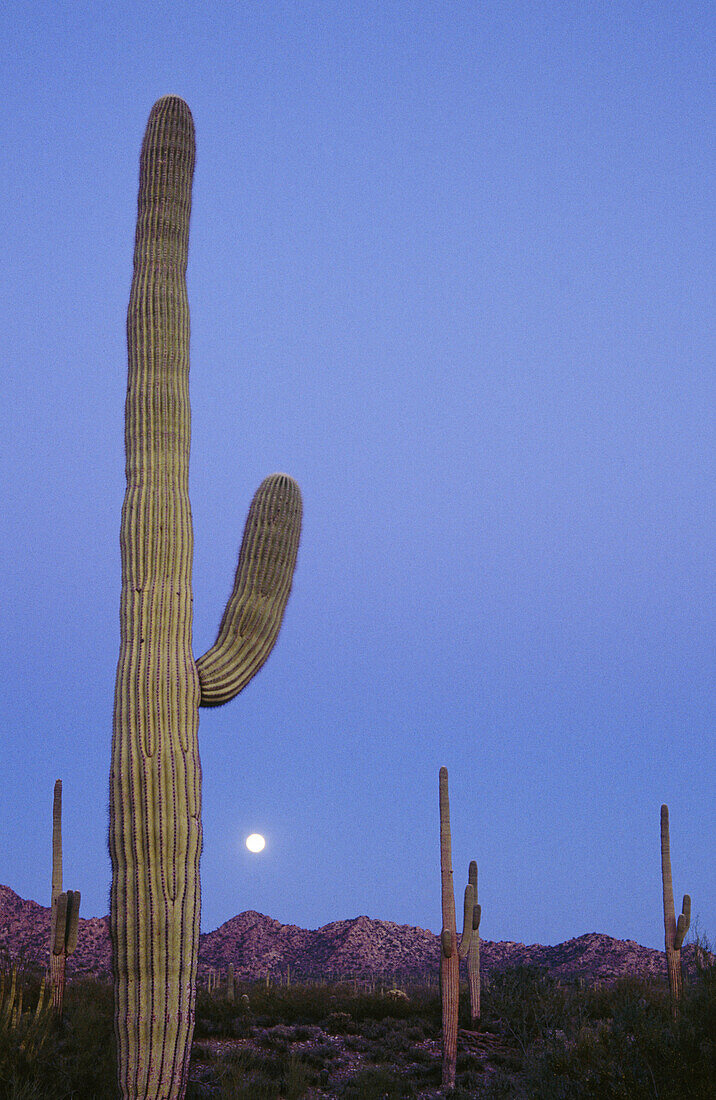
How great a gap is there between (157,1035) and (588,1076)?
3854mm

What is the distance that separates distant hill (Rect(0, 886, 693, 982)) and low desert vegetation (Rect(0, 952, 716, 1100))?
9.15 metres

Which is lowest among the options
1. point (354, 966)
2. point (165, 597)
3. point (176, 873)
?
point (354, 966)

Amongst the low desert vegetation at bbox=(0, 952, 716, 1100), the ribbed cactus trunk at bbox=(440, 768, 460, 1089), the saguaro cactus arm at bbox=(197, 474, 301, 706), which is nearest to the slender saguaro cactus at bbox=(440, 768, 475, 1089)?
the ribbed cactus trunk at bbox=(440, 768, 460, 1089)

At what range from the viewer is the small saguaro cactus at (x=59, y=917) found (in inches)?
475

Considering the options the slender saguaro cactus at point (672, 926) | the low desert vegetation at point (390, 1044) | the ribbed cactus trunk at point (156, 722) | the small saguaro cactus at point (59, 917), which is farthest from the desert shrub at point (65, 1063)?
the slender saguaro cactus at point (672, 926)

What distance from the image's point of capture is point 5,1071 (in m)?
8.80

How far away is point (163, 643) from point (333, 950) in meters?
27.7

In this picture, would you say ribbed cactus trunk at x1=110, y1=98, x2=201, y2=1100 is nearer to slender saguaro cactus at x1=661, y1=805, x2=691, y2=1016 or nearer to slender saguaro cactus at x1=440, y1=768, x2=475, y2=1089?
slender saguaro cactus at x1=440, y1=768, x2=475, y2=1089

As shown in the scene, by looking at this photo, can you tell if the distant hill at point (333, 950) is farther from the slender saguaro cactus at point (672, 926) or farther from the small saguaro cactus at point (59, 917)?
the small saguaro cactus at point (59, 917)

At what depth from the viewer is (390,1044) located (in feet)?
47.9

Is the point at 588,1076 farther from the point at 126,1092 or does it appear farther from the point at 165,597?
the point at 165,597

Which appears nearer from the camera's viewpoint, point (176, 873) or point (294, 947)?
point (176, 873)

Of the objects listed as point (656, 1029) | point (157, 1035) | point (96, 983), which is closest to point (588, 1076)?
point (656, 1029)

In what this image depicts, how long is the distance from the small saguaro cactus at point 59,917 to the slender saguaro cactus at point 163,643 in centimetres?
491
